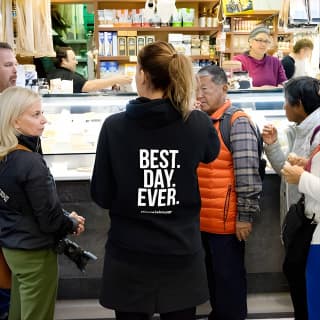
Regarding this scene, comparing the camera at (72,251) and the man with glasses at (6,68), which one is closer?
the camera at (72,251)

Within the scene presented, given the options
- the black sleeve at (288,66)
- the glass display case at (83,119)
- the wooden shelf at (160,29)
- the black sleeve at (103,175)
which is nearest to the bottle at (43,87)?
the glass display case at (83,119)

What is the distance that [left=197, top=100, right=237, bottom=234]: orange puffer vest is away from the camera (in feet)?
8.69

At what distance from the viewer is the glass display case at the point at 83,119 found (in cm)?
333

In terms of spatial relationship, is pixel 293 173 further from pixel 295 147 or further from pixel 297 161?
pixel 295 147

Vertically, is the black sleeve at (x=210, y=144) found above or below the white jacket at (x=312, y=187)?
above

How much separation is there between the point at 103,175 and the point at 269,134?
4.45 feet

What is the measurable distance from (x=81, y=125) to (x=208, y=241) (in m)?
1.34

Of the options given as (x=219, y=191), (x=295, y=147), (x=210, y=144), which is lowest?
(x=219, y=191)

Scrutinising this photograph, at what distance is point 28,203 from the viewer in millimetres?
2176

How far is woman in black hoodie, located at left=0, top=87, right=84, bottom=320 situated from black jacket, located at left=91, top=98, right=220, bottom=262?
44 centimetres

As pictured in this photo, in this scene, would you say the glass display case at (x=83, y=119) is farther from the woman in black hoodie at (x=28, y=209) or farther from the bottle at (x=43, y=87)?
the woman in black hoodie at (x=28, y=209)

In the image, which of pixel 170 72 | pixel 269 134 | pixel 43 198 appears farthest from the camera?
pixel 269 134

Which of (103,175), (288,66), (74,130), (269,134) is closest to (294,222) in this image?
(269,134)

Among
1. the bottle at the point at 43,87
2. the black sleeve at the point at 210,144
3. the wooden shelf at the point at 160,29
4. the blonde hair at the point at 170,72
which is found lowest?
the black sleeve at the point at 210,144
